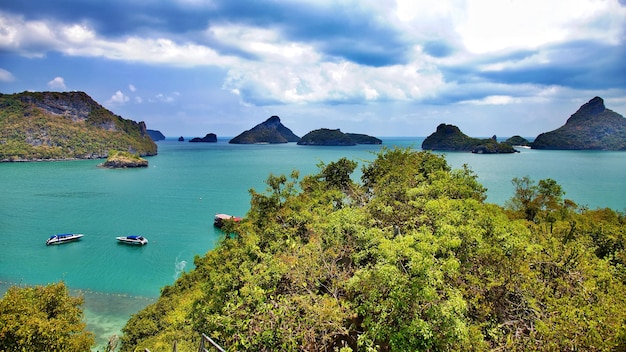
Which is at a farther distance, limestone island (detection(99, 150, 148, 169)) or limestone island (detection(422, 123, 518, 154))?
limestone island (detection(422, 123, 518, 154))

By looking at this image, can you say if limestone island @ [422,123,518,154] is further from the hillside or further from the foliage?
the foliage

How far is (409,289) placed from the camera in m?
7.68

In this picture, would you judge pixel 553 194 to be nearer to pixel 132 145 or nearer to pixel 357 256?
pixel 357 256

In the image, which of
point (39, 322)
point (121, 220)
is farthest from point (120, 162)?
point (39, 322)

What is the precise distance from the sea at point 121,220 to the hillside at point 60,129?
38.6m

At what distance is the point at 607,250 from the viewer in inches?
665

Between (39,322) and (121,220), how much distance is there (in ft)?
123

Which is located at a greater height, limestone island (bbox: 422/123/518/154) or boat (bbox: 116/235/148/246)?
limestone island (bbox: 422/123/518/154)

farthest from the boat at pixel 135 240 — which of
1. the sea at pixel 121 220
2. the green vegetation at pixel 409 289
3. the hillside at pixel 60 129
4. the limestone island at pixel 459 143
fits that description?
the limestone island at pixel 459 143

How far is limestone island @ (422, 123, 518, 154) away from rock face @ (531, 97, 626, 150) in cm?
3574

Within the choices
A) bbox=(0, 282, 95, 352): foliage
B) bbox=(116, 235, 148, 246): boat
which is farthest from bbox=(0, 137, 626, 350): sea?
bbox=(0, 282, 95, 352): foliage

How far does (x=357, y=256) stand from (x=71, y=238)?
37488 millimetres

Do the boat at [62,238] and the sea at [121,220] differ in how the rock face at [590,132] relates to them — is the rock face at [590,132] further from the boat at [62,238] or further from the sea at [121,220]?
the boat at [62,238]

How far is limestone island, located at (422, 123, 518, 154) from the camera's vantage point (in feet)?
460
